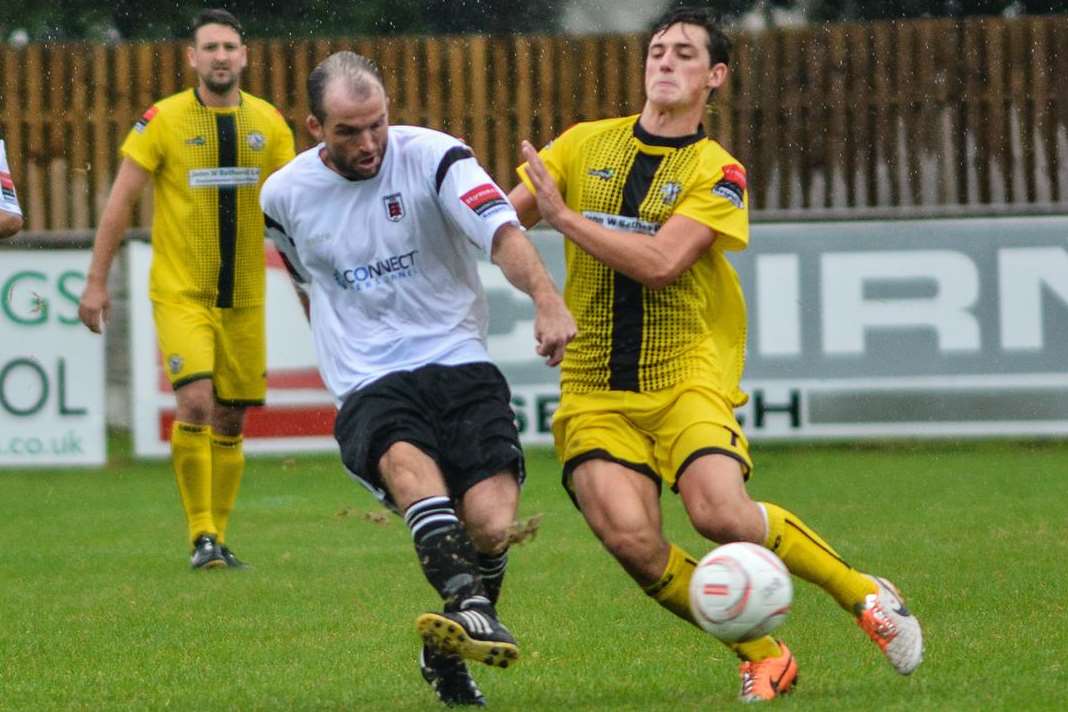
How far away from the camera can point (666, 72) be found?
6.50 metres

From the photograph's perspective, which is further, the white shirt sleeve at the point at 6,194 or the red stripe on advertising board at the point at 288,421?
the red stripe on advertising board at the point at 288,421

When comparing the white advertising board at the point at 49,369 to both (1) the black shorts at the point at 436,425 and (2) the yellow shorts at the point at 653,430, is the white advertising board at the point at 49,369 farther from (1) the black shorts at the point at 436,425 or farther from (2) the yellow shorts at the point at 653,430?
(1) the black shorts at the point at 436,425

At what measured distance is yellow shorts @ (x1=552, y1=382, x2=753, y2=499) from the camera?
6.23m

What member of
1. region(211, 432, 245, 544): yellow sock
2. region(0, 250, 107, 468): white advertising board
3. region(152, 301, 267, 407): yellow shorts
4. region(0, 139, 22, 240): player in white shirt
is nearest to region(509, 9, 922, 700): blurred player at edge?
region(0, 139, 22, 240): player in white shirt

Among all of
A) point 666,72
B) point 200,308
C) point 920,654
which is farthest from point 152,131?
point 920,654

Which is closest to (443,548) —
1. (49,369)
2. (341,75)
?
(341,75)

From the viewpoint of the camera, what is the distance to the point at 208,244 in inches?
390

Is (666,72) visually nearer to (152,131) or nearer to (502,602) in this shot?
(502,602)

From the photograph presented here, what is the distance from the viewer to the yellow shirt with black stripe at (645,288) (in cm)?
642

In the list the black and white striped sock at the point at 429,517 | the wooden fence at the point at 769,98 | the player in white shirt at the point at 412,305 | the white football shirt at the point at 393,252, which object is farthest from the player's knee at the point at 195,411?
the wooden fence at the point at 769,98

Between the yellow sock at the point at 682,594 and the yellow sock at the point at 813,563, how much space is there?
0.24m

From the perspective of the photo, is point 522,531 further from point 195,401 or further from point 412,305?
point 195,401

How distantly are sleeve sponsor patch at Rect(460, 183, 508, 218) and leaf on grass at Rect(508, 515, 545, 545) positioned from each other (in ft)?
2.83

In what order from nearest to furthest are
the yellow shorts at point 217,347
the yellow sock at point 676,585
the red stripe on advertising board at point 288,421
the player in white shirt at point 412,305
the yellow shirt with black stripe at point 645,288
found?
1. the player in white shirt at point 412,305
2. the yellow sock at point 676,585
3. the yellow shirt with black stripe at point 645,288
4. the yellow shorts at point 217,347
5. the red stripe on advertising board at point 288,421
